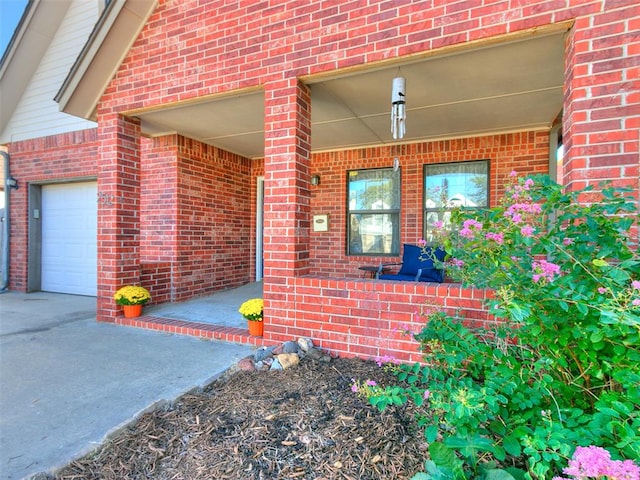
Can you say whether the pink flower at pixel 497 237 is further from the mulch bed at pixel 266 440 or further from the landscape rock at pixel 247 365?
the landscape rock at pixel 247 365

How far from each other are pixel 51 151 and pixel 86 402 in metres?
6.12

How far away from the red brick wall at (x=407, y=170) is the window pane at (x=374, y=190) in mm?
142

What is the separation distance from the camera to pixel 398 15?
2.89m

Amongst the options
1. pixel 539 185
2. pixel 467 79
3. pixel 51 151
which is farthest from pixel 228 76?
pixel 51 151

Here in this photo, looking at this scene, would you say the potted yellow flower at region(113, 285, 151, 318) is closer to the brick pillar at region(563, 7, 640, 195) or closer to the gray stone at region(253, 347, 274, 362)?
the gray stone at region(253, 347, 274, 362)

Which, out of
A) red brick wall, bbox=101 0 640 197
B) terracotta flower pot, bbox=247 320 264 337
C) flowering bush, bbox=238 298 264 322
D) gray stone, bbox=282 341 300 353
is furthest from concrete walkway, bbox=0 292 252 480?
red brick wall, bbox=101 0 640 197

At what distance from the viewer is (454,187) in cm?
552

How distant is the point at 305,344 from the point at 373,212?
342 cm

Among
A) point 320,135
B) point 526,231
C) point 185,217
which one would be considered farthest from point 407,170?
point 526,231

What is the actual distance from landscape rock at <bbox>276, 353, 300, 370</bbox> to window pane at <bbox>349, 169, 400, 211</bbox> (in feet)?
12.0

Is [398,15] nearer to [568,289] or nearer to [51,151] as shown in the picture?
[568,289]

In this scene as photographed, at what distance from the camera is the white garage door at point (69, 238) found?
6.42 m

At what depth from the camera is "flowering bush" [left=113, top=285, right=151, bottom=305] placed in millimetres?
4195

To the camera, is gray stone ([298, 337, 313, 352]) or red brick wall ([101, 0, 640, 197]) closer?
red brick wall ([101, 0, 640, 197])
